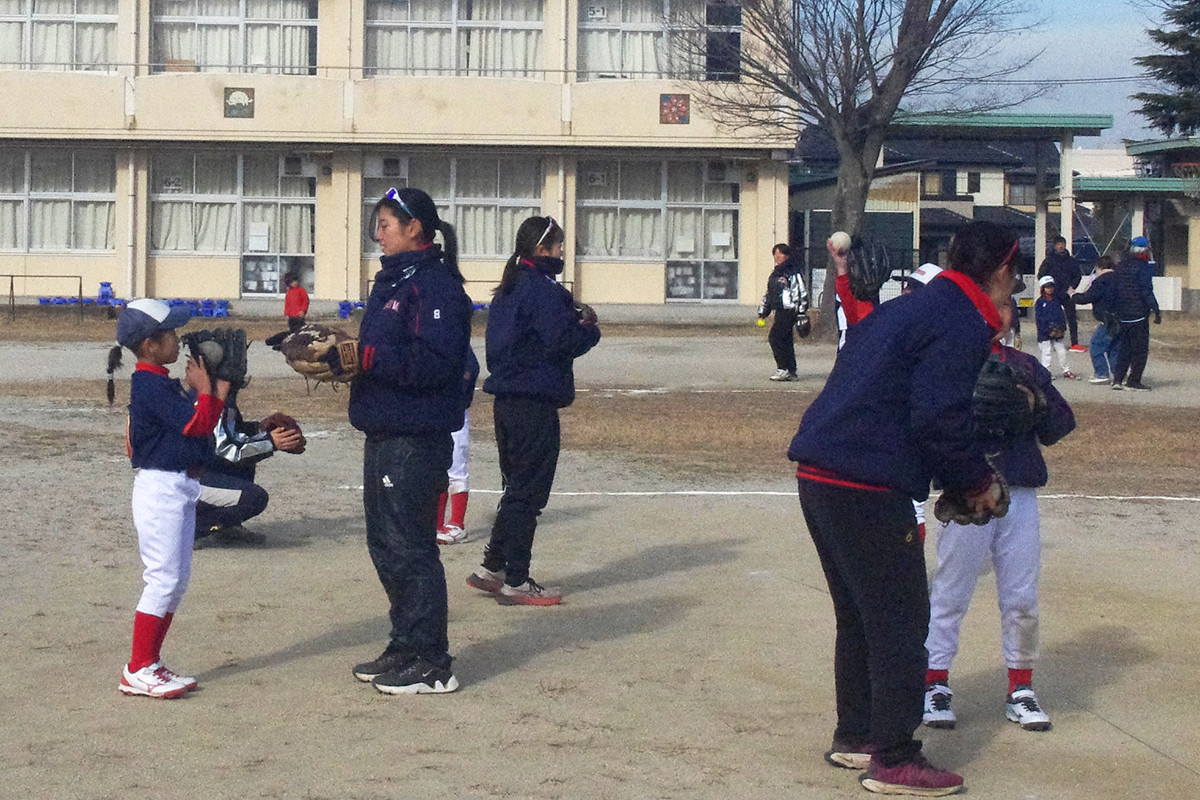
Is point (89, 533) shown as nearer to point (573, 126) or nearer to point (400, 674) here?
point (400, 674)

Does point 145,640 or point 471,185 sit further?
point 471,185

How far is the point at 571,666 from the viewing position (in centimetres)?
627

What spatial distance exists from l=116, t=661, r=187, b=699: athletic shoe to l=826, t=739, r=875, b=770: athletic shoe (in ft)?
8.34

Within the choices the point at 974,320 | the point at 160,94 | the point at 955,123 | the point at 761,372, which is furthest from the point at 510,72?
the point at 974,320

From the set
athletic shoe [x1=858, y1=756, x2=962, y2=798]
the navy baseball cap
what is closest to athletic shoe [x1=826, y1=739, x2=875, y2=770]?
athletic shoe [x1=858, y1=756, x2=962, y2=798]

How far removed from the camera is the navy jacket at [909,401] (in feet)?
14.6

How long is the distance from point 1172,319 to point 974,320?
113 ft

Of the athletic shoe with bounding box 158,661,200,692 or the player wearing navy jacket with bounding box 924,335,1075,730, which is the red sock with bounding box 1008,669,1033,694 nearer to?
the player wearing navy jacket with bounding box 924,335,1075,730

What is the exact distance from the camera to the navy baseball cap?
5.64 m

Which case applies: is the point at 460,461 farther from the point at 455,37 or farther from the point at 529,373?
the point at 455,37

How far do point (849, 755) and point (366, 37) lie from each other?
105 feet

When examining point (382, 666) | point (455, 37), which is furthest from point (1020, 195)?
point (382, 666)

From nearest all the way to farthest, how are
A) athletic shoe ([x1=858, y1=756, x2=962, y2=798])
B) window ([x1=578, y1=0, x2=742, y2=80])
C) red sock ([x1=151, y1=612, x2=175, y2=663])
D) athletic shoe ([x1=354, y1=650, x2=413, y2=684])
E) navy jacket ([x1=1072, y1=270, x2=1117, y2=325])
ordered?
athletic shoe ([x1=858, y1=756, x2=962, y2=798]), red sock ([x1=151, y1=612, x2=175, y2=663]), athletic shoe ([x1=354, y1=650, x2=413, y2=684]), navy jacket ([x1=1072, y1=270, x2=1117, y2=325]), window ([x1=578, y1=0, x2=742, y2=80])

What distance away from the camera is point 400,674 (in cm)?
577
